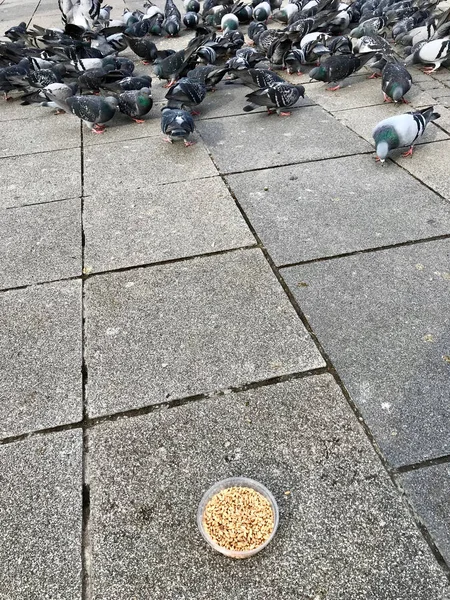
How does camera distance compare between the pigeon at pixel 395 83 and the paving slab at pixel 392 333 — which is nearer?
the paving slab at pixel 392 333

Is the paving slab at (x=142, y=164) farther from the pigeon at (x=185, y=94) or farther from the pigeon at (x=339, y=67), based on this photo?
the pigeon at (x=339, y=67)

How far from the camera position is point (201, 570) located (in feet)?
7.03

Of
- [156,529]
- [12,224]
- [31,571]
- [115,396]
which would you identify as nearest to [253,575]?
[156,529]

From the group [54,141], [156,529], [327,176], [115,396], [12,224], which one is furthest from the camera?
[54,141]

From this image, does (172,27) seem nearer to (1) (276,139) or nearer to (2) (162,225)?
(1) (276,139)

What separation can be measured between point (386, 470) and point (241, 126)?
16.7 ft

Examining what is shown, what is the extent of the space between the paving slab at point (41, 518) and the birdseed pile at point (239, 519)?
0.59 metres

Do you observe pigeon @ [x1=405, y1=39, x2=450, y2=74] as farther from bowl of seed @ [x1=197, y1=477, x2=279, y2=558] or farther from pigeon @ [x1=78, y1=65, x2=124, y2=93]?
bowl of seed @ [x1=197, y1=477, x2=279, y2=558]

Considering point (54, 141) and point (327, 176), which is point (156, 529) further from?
point (54, 141)

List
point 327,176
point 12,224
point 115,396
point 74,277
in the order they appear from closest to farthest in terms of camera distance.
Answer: point 115,396, point 74,277, point 12,224, point 327,176

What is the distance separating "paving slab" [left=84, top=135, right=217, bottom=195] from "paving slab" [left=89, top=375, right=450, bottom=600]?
10.2ft

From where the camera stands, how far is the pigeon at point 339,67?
7117 mm

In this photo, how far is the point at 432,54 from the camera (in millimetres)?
7438

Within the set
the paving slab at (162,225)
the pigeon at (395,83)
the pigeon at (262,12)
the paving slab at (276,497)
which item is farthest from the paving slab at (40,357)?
the pigeon at (262,12)
